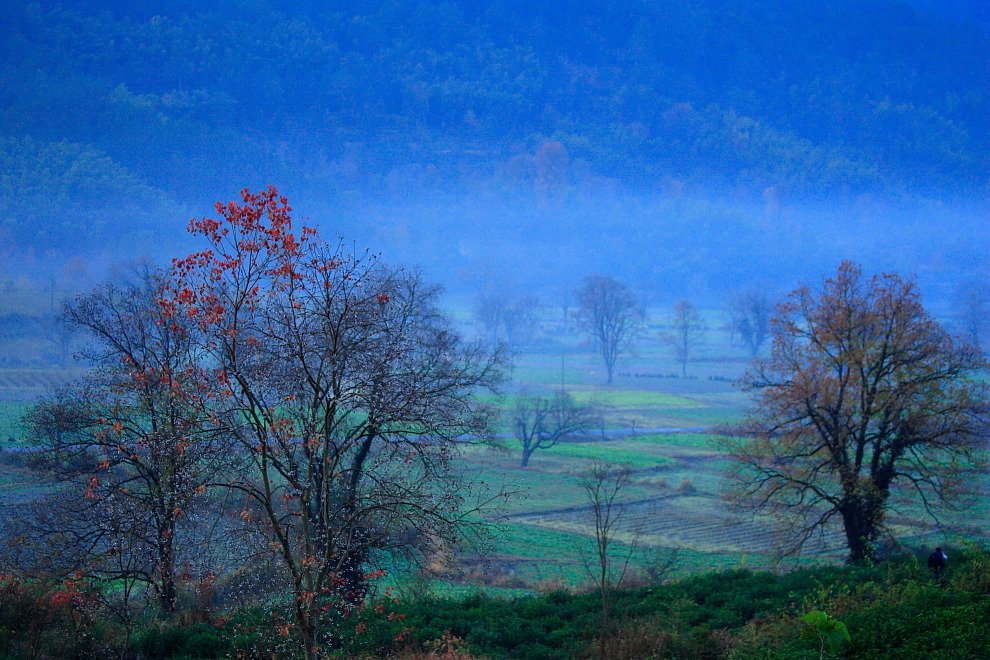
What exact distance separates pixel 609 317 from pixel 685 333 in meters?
12.4

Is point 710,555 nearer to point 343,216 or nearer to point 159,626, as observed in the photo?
point 159,626

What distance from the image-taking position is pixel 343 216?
14262 centimetres

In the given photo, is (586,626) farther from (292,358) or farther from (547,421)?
(547,421)

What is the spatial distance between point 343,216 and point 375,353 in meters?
140

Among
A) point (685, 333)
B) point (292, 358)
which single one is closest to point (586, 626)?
point (292, 358)

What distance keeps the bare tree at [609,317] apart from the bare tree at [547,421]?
80.5 ft

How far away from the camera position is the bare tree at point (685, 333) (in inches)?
3137

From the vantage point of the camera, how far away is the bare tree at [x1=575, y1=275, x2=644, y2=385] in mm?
73812

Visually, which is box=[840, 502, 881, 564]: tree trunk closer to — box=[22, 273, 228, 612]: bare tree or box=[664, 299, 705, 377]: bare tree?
box=[22, 273, 228, 612]: bare tree

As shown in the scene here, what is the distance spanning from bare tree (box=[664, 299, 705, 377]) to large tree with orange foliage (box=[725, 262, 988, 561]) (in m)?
57.8

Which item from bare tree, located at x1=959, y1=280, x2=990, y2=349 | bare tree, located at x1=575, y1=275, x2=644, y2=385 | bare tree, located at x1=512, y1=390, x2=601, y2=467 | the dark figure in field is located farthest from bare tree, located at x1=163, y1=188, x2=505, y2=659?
bare tree, located at x1=959, y1=280, x2=990, y2=349

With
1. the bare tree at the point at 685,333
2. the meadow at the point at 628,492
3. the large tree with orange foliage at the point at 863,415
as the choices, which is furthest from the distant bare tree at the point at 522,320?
the large tree with orange foliage at the point at 863,415

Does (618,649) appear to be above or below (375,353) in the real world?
below

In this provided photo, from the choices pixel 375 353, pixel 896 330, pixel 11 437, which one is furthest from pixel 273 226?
pixel 11 437
